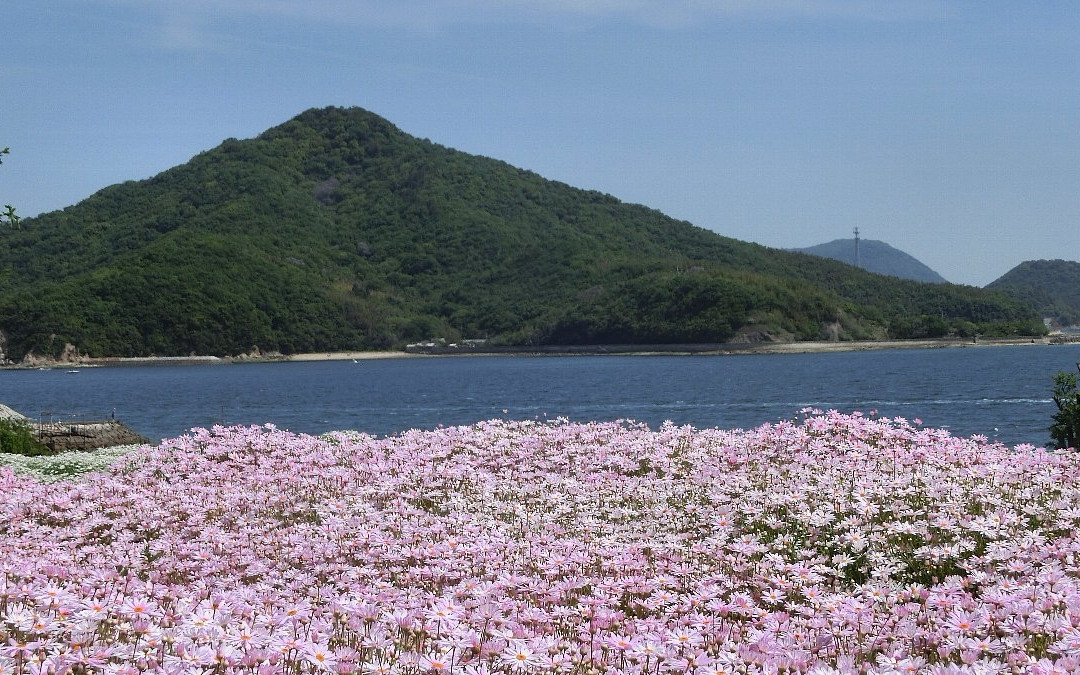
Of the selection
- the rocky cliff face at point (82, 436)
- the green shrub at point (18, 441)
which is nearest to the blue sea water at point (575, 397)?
the rocky cliff face at point (82, 436)

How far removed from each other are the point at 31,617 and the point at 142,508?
652 centimetres

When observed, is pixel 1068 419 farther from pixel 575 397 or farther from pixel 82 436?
pixel 575 397

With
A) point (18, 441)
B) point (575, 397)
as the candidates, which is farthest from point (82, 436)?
point (575, 397)

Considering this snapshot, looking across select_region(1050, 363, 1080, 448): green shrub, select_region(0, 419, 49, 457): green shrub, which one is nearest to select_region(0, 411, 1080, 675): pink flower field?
select_region(1050, 363, 1080, 448): green shrub

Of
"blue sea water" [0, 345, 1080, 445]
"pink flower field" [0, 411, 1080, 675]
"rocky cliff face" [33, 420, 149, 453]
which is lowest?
"blue sea water" [0, 345, 1080, 445]

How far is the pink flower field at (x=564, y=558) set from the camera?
524 centimetres

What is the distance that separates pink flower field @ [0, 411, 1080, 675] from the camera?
5.24 meters

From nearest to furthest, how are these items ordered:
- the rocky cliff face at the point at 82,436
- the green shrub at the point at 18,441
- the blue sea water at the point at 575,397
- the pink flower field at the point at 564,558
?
the pink flower field at the point at 564,558 < the green shrub at the point at 18,441 < the rocky cliff face at the point at 82,436 < the blue sea water at the point at 575,397

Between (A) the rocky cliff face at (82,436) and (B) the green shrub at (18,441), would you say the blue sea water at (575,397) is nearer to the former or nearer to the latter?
(A) the rocky cliff face at (82,436)

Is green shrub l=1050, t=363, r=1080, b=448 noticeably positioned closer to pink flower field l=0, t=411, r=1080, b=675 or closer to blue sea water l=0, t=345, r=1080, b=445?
pink flower field l=0, t=411, r=1080, b=675

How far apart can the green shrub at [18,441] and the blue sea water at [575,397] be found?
8101 mm

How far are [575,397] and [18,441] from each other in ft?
200

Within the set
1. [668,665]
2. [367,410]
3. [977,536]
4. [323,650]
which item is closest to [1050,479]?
[977,536]

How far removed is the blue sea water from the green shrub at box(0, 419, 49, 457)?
810 centimetres
